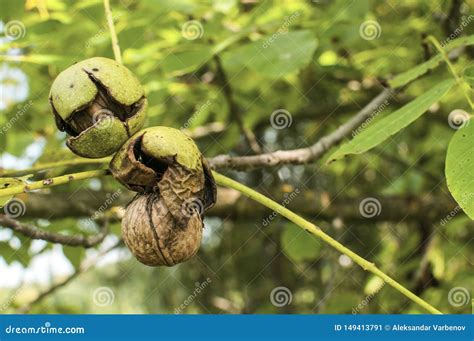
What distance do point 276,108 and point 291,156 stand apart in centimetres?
162

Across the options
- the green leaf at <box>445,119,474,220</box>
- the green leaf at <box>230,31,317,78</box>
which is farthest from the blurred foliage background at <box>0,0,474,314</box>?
the green leaf at <box>445,119,474,220</box>

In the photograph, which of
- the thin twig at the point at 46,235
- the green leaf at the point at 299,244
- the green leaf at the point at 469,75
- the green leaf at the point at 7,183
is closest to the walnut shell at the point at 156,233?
the green leaf at the point at 7,183

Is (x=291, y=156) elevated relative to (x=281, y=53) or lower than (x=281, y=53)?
lower

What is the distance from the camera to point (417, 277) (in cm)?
367

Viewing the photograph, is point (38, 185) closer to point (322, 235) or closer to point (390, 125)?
point (322, 235)

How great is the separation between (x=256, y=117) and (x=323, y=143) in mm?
1453

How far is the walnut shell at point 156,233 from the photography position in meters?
1.64

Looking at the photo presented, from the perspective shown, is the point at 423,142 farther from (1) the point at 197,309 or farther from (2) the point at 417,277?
(1) the point at 197,309

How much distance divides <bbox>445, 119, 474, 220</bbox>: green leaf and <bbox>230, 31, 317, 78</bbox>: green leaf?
85cm

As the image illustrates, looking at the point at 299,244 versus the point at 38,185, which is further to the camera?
the point at 299,244

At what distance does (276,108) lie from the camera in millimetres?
3893

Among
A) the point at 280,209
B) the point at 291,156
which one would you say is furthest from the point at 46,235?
the point at 280,209

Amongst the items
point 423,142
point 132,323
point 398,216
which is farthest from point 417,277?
point 132,323

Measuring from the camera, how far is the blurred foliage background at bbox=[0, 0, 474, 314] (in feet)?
8.87
